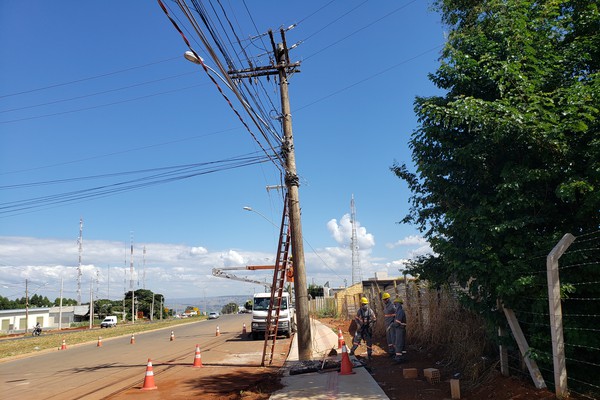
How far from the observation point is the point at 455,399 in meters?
7.75

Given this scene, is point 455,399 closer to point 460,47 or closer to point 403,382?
point 403,382

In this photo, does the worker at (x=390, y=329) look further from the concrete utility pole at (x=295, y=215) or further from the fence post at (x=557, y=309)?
the fence post at (x=557, y=309)

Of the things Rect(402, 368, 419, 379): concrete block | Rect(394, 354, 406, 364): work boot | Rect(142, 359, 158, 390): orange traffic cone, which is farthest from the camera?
Rect(394, 354, 406, 364): work boot

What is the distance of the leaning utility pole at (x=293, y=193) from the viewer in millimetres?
13344

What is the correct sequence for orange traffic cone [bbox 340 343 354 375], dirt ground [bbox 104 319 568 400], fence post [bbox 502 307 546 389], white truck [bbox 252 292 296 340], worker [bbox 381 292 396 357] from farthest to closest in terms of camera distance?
white truck [bbox 252 292 296 340]
worker [bbox 381 292 396 357]
orange traffic cone [bbox 340 343 354 375]
dirt ground [bbox 104 319 568 400]
fence post [bbox 502 307 546 389]

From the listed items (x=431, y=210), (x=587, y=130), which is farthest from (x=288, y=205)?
(x=587, y=130)

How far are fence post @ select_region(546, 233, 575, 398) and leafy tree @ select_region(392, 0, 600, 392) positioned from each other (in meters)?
Answer: 0.39

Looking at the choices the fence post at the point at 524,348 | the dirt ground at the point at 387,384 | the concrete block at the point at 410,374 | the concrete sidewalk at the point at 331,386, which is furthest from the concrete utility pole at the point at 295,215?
the fence post at the point at 524,348

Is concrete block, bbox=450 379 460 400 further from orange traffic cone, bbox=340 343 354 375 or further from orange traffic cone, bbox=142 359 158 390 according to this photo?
orange traffic cone, bbox=142 359 158 390

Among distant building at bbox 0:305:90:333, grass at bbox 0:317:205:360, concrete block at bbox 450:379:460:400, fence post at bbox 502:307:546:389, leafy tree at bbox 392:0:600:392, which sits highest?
leafy tree at bbox 392:0:600:392

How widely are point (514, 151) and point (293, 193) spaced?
24.3ft

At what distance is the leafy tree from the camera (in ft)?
22.4

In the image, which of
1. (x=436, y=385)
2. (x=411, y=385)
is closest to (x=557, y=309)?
(x=436, y=385)

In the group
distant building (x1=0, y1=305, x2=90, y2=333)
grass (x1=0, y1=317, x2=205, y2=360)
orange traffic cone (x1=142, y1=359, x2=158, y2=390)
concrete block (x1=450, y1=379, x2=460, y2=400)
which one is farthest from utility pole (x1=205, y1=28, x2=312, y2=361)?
distant building (x1=0, y1=305, x2=90, y2=333)
